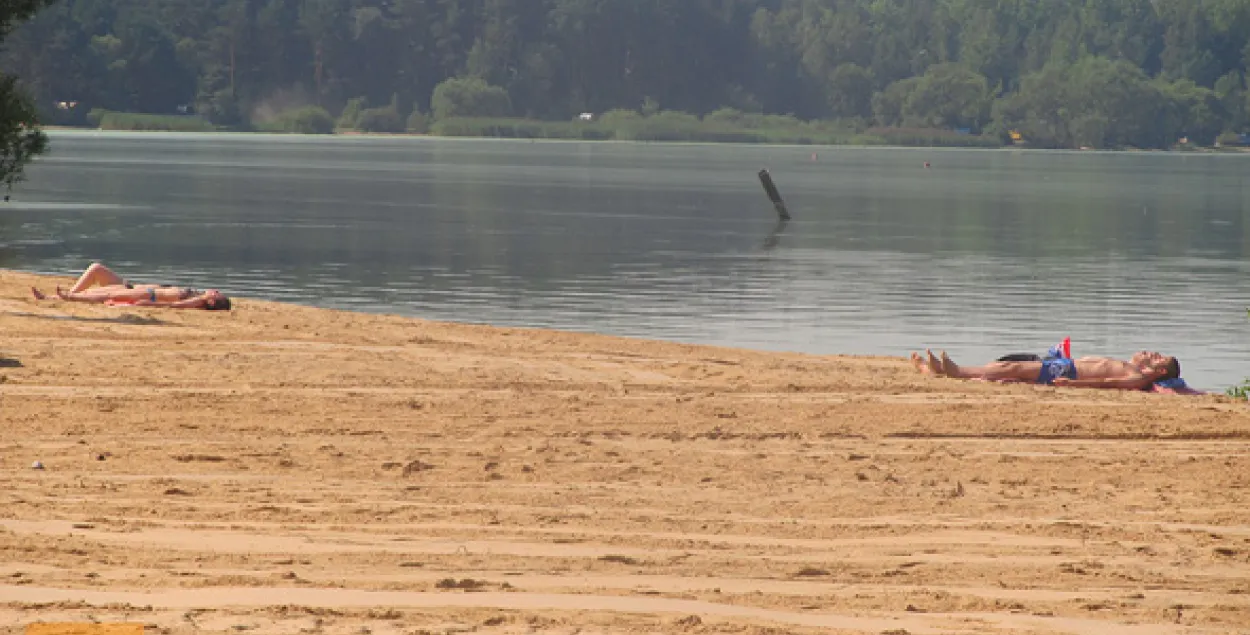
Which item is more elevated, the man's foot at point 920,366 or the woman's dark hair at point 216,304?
the man's foot at point 920,366

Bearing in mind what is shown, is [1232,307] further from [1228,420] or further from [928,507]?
[928,507]

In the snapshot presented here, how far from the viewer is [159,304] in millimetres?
21531

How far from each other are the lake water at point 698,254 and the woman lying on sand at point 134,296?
609 cm

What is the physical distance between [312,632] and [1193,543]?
5046mm

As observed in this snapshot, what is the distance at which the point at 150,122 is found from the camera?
190 meters

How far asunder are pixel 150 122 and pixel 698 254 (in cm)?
15583

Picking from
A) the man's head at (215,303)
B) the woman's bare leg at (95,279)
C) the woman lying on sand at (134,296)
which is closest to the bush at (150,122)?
the woman's bare leg at (95,279)


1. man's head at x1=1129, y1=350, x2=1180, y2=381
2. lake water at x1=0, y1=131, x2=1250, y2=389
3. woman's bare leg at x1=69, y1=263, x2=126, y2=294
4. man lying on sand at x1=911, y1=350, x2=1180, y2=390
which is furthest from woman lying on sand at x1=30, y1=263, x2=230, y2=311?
man's head at x1=1129, y1=350, x2=1180, y2=381

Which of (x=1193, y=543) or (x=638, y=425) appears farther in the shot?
(x=638, y=425)

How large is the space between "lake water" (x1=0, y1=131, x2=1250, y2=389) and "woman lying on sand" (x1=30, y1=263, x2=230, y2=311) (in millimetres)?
6094

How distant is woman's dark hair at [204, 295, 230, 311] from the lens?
21688mm

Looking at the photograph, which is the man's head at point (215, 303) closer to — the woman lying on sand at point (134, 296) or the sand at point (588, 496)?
the woman lying on sand at point (134, 296)

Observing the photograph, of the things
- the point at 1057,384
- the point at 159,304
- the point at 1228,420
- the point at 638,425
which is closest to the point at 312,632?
the point at 638,425

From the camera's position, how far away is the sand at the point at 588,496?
8641mm
